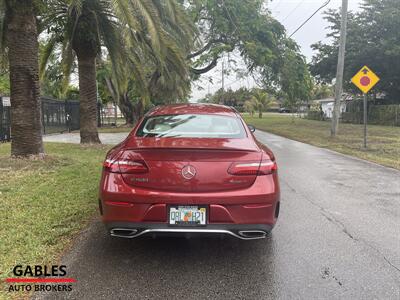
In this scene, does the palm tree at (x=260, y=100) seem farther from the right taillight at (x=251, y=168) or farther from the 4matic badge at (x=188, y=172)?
the 4matic badge at (x=188, y=172)

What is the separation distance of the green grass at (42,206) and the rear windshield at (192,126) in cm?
157

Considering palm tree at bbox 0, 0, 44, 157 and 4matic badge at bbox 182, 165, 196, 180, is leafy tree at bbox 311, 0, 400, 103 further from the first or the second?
4matic badge at bbox 182, 165, 196, 180

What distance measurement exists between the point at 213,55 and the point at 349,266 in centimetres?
2135

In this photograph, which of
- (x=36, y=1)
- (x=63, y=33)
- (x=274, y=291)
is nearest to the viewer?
(x=274, y=291)

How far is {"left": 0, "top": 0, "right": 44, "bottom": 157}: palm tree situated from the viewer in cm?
866

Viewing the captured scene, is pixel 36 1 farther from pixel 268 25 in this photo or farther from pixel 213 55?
pixel 268 25

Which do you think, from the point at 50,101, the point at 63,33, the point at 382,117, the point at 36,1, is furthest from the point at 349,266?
the point at 382,117

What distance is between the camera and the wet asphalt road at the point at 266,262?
323 centimetres

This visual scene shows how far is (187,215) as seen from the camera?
140 inches

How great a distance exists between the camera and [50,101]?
2112cm

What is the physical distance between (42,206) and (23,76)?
4.53 meters

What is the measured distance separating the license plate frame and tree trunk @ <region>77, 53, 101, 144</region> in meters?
10.4

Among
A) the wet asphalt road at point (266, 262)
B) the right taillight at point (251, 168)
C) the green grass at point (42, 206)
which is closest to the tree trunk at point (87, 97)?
the green grass at point (42, 206)

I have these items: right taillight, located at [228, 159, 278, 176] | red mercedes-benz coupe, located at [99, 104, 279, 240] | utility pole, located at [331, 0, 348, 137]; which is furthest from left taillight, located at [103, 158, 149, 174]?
utility pole, located at [331, 0, 348, 137]
